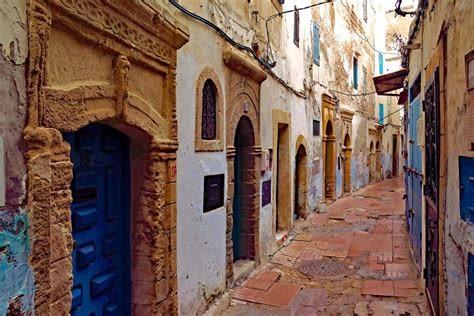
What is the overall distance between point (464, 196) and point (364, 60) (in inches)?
687

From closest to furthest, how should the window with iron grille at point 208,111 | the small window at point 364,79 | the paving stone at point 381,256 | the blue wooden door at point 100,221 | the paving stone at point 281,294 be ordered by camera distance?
the blue wooden door at point 100,221 < the window with iron grille at point 208,111 < the paving stone at point 281,294 < the paving stone at point 381,256 < the small window at point 364,79

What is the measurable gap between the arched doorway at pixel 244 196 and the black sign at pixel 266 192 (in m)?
0.61

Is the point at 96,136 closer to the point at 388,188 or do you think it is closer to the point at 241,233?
the point at 241,233

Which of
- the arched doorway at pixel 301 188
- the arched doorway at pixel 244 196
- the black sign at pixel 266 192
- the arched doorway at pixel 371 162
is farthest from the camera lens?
the arched doorway at pixel 371 162

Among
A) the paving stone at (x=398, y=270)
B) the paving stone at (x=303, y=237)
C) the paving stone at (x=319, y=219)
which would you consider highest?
the paving stone at (x=319, y=219)

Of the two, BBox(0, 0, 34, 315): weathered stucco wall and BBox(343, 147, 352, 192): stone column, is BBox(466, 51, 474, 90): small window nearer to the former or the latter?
BBox(0, 0, 34, 315): weathered stucco wall

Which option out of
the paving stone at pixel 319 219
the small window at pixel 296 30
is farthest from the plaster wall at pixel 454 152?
the paving stone at pixel 319 219

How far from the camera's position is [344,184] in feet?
53.3

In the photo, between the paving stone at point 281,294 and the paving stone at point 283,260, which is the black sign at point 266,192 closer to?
the paving stone at point 283,260

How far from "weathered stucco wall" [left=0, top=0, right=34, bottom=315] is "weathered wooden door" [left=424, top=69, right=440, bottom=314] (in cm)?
331

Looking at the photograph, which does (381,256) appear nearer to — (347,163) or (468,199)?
(468,199)

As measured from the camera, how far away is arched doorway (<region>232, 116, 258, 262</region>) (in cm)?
642

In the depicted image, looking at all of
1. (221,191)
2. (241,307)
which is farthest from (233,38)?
(241,307)

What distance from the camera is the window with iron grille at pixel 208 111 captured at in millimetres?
4784
